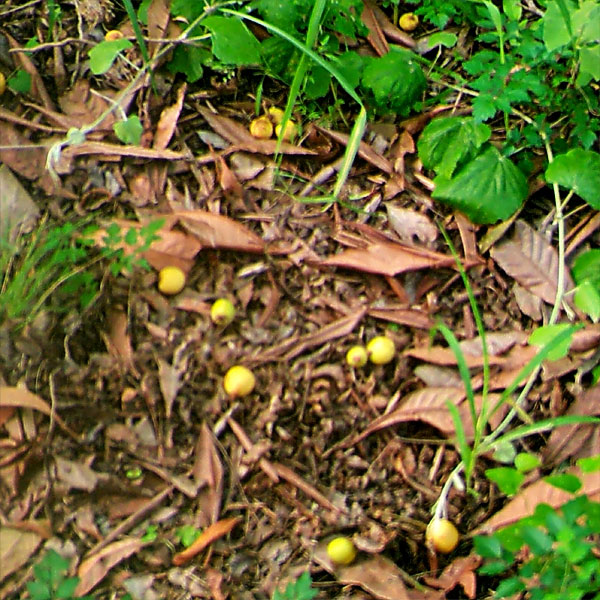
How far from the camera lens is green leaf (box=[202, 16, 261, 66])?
1.92m

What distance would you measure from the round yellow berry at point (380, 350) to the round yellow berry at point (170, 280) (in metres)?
0.51

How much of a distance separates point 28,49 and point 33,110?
0.59ft

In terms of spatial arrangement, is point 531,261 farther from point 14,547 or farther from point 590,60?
point 14,547

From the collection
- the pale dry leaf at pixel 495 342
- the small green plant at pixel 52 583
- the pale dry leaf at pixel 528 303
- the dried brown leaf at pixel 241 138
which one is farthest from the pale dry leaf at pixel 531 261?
the small green plant at pixel 52 583

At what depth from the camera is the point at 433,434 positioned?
6.06ft

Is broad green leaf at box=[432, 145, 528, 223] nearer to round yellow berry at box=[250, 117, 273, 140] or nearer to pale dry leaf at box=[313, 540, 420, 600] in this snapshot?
round yellow berry at box=[250, 117, 273, 140]

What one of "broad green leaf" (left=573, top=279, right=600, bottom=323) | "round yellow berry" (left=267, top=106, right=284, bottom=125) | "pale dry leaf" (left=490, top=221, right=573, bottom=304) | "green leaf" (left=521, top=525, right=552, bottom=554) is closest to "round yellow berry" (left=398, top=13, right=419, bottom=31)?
"round yellow berry" (left=267, top=106, right=284, bottom=125)

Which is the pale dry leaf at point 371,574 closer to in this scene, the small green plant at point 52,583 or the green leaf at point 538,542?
the green leaf at point 538,542

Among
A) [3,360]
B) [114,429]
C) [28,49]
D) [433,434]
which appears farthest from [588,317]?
[28,49]

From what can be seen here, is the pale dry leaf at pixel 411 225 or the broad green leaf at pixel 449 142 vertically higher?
the broad green leaf at pixel 449 142

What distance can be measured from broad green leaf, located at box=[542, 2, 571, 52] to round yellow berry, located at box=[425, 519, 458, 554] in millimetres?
1238

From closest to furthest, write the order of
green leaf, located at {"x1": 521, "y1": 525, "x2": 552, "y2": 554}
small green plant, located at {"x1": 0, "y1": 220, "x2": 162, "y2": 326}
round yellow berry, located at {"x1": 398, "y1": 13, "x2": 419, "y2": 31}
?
green leaf, located at {"x1": 521, "y1": 525, "x2": 552, "y2": 554}, small green plant, located at {"x1": 0, "y1": 220, "x2": 162, "y2": 326}, round yellow berry, located at {"x1": 398, "y1": 13, "x2": 419, "y2": 31}

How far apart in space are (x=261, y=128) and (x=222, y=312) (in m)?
0.56

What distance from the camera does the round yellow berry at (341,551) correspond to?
166 cm
